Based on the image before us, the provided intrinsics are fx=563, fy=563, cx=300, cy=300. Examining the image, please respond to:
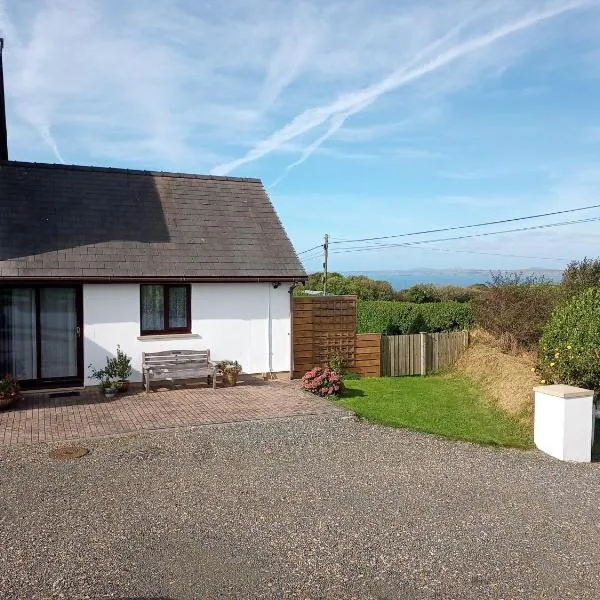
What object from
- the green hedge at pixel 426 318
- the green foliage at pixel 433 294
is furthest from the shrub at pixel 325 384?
the green foliage at pixel 433 294

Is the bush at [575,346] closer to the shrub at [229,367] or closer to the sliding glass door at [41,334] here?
the shrub at [229,367]

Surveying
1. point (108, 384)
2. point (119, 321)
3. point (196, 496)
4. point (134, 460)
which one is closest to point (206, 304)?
point (119, 321)

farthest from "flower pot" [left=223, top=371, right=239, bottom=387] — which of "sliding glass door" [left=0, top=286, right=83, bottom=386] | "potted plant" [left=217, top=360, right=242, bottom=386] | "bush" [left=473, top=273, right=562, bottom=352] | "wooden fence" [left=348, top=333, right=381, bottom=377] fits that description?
"bush" [left=473, top=273, right=562, bottom=352]

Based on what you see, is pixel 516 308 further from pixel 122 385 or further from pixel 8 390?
pixel 8 390

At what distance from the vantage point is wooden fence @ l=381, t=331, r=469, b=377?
16.2 meters

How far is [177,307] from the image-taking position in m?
13.9

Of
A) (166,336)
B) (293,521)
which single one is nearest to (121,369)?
(166,336)

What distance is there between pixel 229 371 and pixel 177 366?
1.31 m

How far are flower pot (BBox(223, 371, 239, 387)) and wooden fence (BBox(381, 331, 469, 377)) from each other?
4.59 meters

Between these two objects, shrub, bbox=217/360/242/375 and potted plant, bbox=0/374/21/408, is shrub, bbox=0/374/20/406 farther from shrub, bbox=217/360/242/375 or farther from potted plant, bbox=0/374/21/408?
shrub, bbox=217/360/242/375

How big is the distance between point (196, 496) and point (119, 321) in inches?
280

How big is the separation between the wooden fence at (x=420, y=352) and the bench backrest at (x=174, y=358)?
536cm

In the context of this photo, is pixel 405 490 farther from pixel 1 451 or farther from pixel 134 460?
pixel 1 451

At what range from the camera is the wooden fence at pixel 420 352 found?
1622 centimetres
